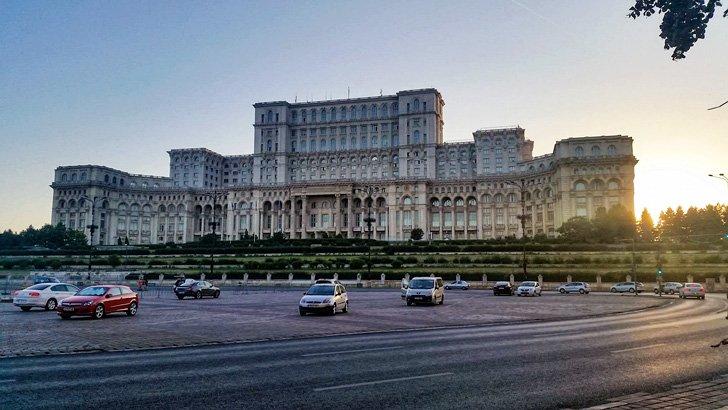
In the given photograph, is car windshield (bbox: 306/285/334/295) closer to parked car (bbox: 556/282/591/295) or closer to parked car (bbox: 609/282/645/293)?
parked car (bbox: 556/282/591/295)

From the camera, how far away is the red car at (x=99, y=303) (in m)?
23.6

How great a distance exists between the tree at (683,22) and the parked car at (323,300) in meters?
20.0

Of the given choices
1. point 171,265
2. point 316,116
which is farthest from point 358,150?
point 171,265

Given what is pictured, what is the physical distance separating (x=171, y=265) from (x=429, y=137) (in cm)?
8329

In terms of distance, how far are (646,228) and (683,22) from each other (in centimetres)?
11358

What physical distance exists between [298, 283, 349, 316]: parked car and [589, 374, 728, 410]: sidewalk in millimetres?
18703

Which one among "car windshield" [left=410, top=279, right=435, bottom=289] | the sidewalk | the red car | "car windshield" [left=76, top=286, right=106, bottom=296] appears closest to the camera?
the sidewalk

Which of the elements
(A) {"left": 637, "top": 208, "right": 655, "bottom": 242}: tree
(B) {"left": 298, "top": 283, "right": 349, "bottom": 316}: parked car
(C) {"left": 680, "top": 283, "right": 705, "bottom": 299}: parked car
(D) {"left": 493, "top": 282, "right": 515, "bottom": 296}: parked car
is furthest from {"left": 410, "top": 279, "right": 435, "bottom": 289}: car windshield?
(A) {"left": 637, "top": 208, "right": 655, "bottom": 242}: tree

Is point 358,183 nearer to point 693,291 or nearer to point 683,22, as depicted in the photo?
point 693,291

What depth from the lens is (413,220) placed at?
136 m

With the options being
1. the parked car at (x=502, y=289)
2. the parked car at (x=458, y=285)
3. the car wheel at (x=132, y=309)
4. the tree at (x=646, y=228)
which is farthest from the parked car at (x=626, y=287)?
the car wheel at (x=132, y=309)

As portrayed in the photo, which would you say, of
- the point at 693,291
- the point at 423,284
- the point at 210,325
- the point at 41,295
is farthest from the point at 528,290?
the point at 41,295

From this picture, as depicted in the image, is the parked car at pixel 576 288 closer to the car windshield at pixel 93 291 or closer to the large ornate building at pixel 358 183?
the car windshield at pixel 93 291

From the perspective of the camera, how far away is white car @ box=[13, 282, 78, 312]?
28.2 meters
